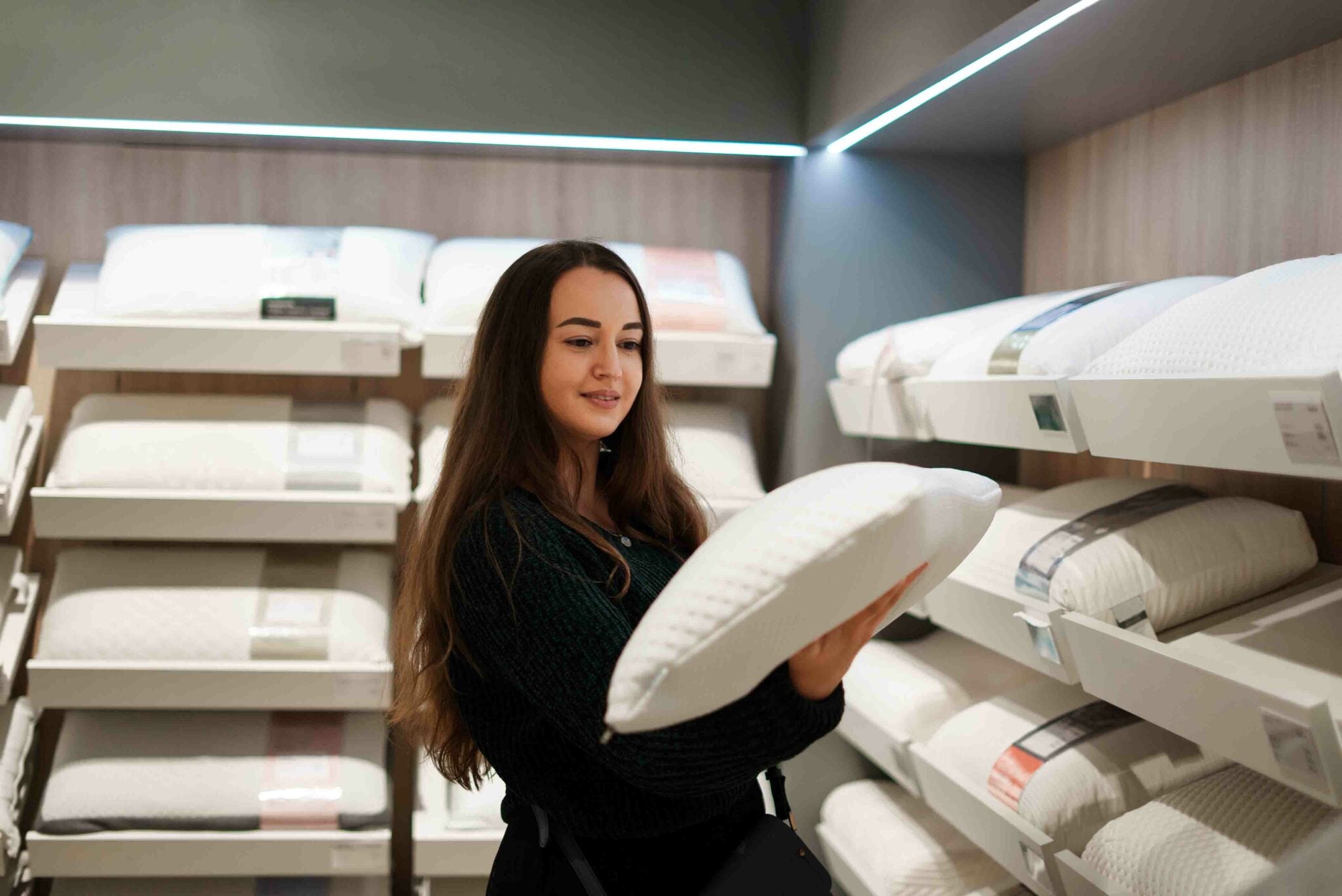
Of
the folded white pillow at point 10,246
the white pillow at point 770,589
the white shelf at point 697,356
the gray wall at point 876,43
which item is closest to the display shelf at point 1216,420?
the white pillow at point 770,589

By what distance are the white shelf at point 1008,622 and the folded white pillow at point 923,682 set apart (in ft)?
0.68

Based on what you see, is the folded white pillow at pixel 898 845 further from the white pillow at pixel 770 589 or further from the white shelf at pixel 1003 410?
the white pillow at pixel 770 589

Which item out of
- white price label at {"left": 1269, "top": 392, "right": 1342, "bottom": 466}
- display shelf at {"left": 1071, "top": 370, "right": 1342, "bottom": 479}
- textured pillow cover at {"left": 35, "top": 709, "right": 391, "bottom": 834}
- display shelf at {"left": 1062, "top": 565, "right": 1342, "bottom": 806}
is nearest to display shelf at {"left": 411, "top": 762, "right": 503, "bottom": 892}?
textured pillow cover at {"left": 35, "top": 709, "right": 391, "bottom": 834}

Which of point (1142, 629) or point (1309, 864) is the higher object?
point (1309, 864)

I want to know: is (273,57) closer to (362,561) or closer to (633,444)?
(362,561)

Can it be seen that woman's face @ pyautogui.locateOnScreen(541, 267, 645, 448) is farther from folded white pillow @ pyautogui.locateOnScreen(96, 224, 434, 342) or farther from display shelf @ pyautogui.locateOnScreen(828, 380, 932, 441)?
folded white pillow @ pyautogui.locateOnScreen(96, 224, 434, 342)

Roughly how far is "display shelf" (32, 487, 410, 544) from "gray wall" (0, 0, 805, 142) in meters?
0.78

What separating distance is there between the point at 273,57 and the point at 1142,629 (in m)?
1.97

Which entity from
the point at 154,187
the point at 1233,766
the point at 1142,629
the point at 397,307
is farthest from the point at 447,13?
the point at 1233,766

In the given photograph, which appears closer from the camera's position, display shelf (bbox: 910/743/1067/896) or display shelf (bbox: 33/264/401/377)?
display shelf (bbox: 910/743/1067/896)

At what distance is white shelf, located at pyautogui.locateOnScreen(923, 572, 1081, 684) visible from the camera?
140cm

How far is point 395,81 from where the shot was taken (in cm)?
232

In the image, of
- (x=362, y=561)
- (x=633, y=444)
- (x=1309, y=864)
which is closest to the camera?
(x=1309, y=864)

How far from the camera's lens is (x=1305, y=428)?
3.23 feet
